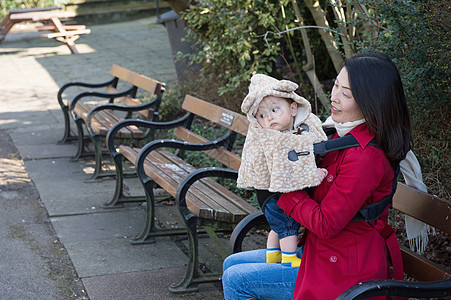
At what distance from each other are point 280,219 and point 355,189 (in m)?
0.46

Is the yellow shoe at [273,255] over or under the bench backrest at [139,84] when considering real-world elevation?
over

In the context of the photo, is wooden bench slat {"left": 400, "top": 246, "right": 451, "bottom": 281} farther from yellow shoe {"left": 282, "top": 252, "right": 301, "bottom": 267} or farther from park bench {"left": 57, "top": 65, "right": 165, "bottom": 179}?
park bench {"left": 57, "top": 65, "right": 165, "bottom": 179}

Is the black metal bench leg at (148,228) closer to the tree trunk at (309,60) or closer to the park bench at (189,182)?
the park bench at (189,182)

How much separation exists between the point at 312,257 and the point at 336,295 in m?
0.18

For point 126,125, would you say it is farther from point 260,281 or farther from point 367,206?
point 367,206

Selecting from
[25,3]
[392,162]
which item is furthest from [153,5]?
[392,162]

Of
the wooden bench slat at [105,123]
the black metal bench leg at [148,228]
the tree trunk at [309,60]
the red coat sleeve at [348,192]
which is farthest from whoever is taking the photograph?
the tree trunk at [309,60]

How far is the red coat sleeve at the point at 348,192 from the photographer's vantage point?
2305 mm

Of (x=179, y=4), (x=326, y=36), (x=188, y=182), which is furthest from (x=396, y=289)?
(x=179, y=4)

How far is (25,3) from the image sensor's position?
1712 cm

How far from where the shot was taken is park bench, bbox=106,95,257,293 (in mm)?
3699

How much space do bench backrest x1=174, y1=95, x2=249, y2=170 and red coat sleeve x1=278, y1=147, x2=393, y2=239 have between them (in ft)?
6.41

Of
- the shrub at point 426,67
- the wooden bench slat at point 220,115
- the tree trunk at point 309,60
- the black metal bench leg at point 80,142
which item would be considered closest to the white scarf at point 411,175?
the shrub at point 426,67

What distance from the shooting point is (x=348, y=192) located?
230 centimetres
